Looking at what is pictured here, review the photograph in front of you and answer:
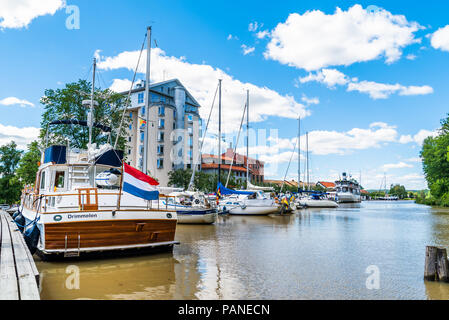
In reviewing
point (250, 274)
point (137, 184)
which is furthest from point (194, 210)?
point (250, 274)

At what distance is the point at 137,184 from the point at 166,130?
2105 inches

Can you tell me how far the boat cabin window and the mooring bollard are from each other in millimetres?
14129

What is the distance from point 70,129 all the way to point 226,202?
1869 centimetres

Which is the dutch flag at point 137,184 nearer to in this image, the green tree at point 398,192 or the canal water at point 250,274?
the canal water at point 250,274

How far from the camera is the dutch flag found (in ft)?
39.6

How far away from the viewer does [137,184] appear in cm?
1225

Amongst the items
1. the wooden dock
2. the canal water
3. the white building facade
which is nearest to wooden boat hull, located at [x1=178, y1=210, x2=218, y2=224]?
the canal water

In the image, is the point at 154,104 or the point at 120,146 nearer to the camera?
the point at 120,146

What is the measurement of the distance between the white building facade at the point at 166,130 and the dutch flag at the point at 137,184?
160 ft

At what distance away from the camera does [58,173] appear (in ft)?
48.3

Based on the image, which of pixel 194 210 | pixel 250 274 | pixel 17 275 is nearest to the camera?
pixel 17 275

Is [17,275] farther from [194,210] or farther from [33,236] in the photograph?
[194,210]
